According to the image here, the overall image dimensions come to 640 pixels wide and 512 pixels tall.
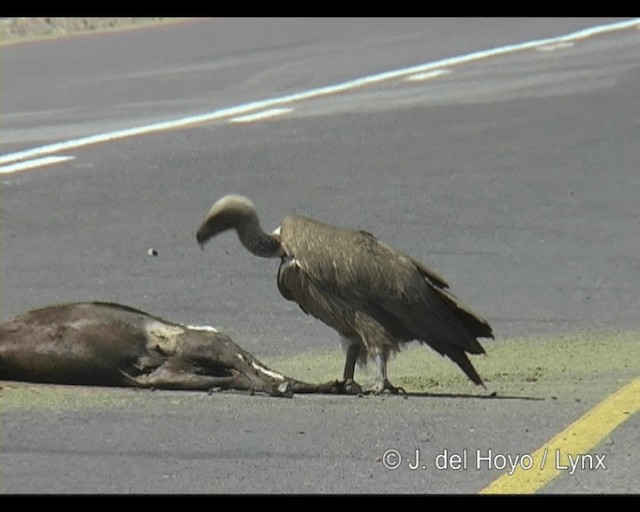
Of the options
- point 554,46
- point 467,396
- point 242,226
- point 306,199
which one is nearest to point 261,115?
point 306,199

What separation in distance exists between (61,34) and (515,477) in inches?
599

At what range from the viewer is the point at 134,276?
1079 centimetres

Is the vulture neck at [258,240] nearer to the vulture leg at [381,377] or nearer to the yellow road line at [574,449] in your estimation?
the vulture leg at [381,377]

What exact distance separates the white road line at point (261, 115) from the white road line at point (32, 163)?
2.00 meters

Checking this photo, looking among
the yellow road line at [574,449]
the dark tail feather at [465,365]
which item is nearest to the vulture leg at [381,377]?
the dark tail feather at [465,365]

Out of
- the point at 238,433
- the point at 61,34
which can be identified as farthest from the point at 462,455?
the point at 61,34

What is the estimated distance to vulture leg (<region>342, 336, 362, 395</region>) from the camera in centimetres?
Answer: 820

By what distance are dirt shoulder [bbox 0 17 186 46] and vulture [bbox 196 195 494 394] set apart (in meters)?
12.5

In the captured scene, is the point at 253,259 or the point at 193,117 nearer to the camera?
the point at 253,259

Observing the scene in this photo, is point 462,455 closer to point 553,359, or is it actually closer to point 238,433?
point 238,433

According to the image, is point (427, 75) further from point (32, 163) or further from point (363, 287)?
point (363, 287)

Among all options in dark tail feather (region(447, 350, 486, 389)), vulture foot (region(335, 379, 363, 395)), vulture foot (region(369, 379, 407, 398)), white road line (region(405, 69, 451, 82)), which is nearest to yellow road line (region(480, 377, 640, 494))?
dark tail feather (region(447, 350, 486, 389))

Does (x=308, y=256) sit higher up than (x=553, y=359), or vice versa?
(x=308, y=256)

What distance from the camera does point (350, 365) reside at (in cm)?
834
